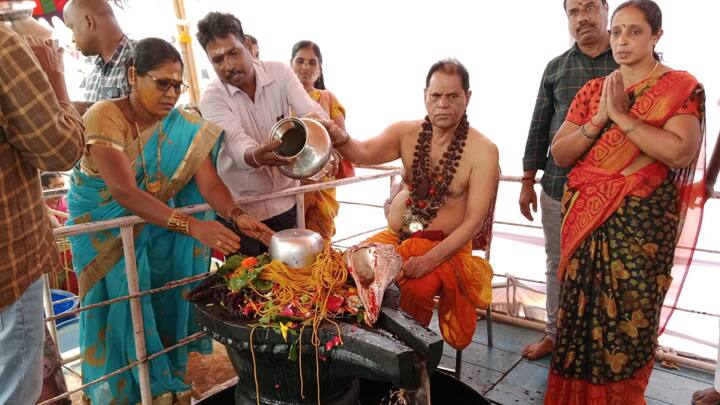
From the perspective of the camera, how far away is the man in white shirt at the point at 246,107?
2598mm

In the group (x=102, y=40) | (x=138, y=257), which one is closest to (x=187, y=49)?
(x=102, y=40)

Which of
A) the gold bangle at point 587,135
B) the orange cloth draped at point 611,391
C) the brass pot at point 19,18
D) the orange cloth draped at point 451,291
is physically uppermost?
the brass pot at point 19,18

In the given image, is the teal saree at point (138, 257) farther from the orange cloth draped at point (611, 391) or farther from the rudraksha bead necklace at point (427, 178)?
the orange cloth draped at point (611, 391)

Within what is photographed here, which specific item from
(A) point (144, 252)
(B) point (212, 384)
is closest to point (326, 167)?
(A) point (144, 252)

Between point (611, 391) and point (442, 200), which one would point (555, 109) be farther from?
point (611, 391)

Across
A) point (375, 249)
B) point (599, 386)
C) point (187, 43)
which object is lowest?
point (599, 386)

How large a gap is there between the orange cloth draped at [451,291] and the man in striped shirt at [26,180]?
4.97ft

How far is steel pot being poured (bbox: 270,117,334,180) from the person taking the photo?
2158mm

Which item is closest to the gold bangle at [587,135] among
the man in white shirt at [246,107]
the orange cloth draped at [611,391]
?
the orange cloth draped at [611,391]

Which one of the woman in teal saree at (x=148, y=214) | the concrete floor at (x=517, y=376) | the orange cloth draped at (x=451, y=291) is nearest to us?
the woman in teal saree at (x=148, y=214)

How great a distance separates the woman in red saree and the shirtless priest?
433 mm

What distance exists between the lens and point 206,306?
5.75 feet

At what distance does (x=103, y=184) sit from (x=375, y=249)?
1256 millimetres

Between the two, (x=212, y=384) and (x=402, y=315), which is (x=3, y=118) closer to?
(x=402, y=315)
